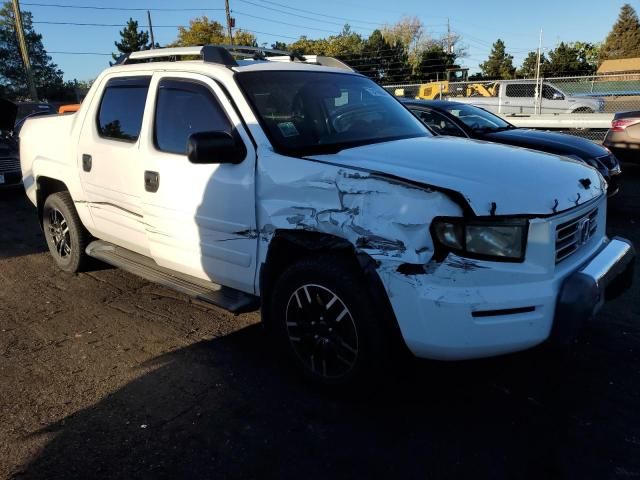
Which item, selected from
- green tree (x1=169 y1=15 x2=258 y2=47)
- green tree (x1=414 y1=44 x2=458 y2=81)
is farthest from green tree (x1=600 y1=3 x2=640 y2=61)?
green tree (x1=169 y1=15 x2=258 y2=47)

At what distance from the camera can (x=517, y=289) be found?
248cm

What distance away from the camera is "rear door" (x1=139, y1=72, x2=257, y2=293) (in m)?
3.31

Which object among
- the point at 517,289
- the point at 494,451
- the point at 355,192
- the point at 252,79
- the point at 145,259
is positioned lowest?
the point at 494,451

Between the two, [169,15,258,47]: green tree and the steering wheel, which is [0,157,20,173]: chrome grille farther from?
[169,15,258,47]: green tree

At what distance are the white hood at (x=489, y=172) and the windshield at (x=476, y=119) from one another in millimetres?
4948

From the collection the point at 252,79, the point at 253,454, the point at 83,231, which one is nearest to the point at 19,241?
the point at 83,231

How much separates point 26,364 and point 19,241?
3855mm

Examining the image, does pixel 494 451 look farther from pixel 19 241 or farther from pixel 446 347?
pixel 19 241

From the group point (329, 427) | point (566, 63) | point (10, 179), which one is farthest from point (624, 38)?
point (329, 427)

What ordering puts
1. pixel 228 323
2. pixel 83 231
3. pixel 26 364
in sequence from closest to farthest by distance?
pixel 26 364
pixel 228 323
pixel 83 231

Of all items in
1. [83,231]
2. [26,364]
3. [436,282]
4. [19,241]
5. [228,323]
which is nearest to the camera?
[436,282]

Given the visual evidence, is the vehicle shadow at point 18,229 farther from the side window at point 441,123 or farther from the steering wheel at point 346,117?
the side window at point 441,123

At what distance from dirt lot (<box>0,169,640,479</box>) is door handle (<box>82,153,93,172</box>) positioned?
1293 mm

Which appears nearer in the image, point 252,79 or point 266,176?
point 266,176
